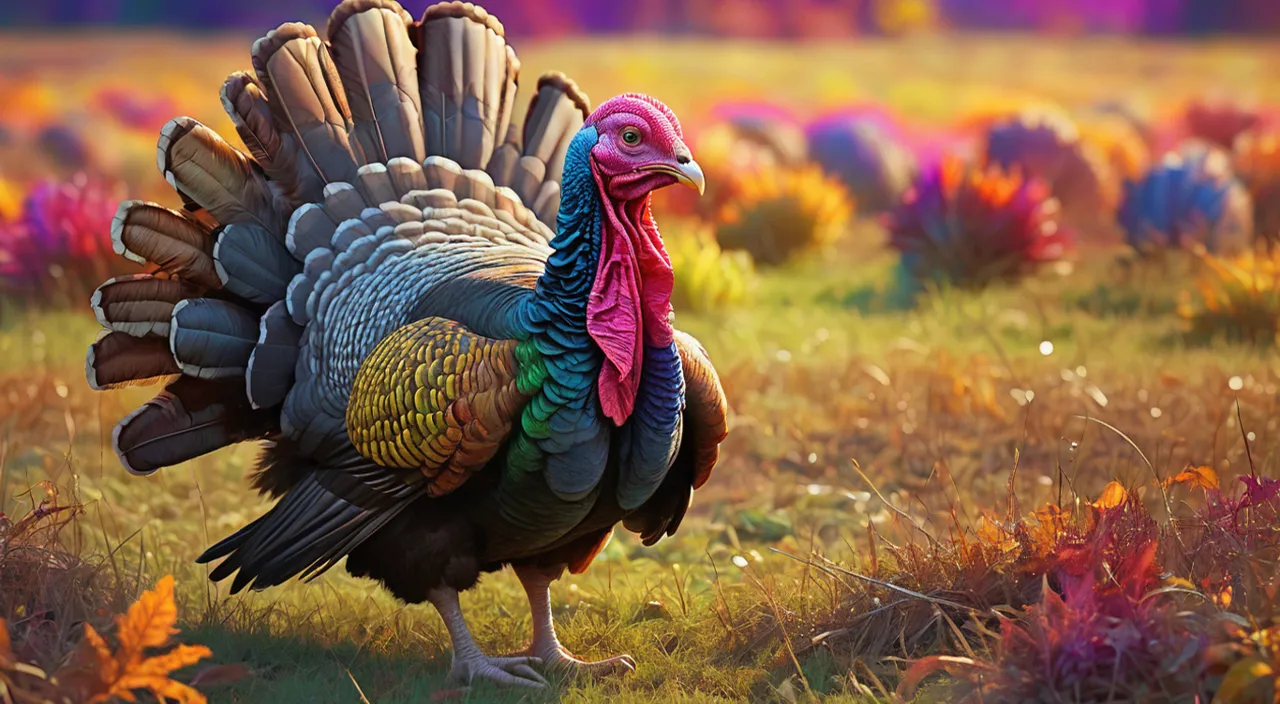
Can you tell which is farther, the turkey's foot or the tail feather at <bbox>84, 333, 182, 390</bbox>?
the tail feather at <bbox>84, 333, 182, 390</bbox>

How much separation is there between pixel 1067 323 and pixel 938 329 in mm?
795

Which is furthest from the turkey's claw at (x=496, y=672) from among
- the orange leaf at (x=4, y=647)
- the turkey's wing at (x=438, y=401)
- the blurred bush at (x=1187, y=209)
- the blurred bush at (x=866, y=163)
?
the blurred bush at (x=866, y=163)

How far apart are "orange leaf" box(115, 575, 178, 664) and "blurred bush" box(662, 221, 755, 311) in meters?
5.92

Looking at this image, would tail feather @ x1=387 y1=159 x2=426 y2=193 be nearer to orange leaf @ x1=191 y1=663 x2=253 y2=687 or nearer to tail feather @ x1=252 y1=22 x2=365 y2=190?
tail feather @ x1=252 y1=22 x2=365 y2=190

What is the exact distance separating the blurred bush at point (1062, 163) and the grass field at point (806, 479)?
1935mm

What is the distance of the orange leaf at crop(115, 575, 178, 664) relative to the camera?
10.1 ft

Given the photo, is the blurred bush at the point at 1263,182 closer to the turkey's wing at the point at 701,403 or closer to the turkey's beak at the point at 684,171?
the turkey's wing at the point at 701,403

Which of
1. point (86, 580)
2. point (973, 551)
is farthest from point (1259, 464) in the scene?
point (86, 580)

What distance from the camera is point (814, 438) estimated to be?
255 inches

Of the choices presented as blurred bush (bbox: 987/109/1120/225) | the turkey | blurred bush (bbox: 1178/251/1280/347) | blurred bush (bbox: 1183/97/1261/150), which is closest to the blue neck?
the turkey

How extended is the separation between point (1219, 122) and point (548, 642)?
1408 centimetres

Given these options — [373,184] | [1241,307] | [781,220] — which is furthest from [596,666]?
[781,220]

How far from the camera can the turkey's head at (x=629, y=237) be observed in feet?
11.7

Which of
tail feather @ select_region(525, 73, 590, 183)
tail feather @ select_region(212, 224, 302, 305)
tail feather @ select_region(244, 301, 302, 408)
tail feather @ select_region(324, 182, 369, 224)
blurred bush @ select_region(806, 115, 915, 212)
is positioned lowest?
blurred bush @ select_region(806, 115, 915, 212)
